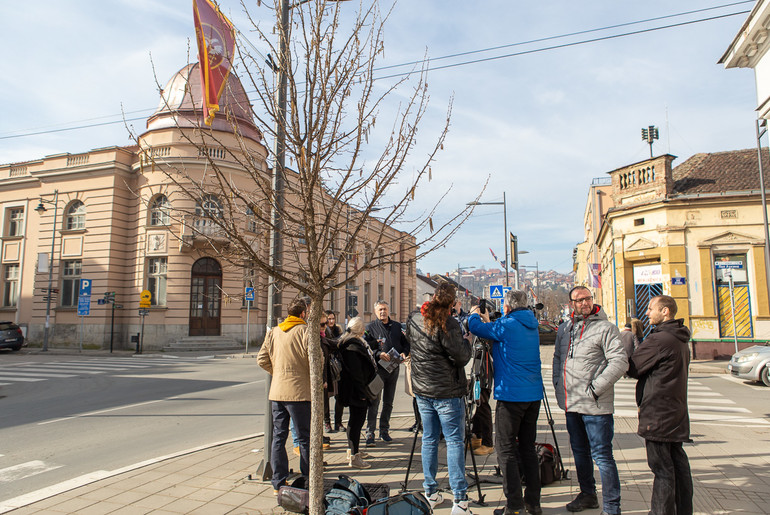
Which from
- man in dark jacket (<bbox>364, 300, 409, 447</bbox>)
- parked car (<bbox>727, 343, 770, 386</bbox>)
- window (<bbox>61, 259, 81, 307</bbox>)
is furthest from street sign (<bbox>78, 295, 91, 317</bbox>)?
parked car (<bbox>727, 343, 770, 386</bbox>)

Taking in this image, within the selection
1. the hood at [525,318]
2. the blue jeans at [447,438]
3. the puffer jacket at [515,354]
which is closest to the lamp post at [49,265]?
the blue jeans at [447,438]

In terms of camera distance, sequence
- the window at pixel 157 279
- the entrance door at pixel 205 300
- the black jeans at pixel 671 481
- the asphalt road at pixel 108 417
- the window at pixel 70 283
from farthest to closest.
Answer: the window at pixel 70 283, the entrance door at pixel 205 300, the window at pixel 157 279, the asphalt road at pixel 108 417, the black jeans at pixel 671 481

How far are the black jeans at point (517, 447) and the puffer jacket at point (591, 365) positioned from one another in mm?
351

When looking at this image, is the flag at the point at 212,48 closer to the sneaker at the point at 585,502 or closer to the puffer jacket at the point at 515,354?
the puffer jacket at the point at 515,354

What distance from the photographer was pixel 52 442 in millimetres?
7375

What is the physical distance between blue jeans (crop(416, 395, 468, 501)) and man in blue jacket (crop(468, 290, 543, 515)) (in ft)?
1.20

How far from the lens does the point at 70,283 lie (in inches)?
1158

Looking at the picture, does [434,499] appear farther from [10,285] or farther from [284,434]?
[10,285]

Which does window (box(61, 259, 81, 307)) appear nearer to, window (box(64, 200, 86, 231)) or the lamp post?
the lamp post

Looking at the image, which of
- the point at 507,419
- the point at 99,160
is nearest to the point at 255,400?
the point at 507,419

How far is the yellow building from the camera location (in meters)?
18.5

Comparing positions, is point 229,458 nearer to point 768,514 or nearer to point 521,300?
point 521,300

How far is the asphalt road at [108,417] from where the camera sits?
249 inches

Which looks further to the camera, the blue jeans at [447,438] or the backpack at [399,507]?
the blue jeans at [447,438]
